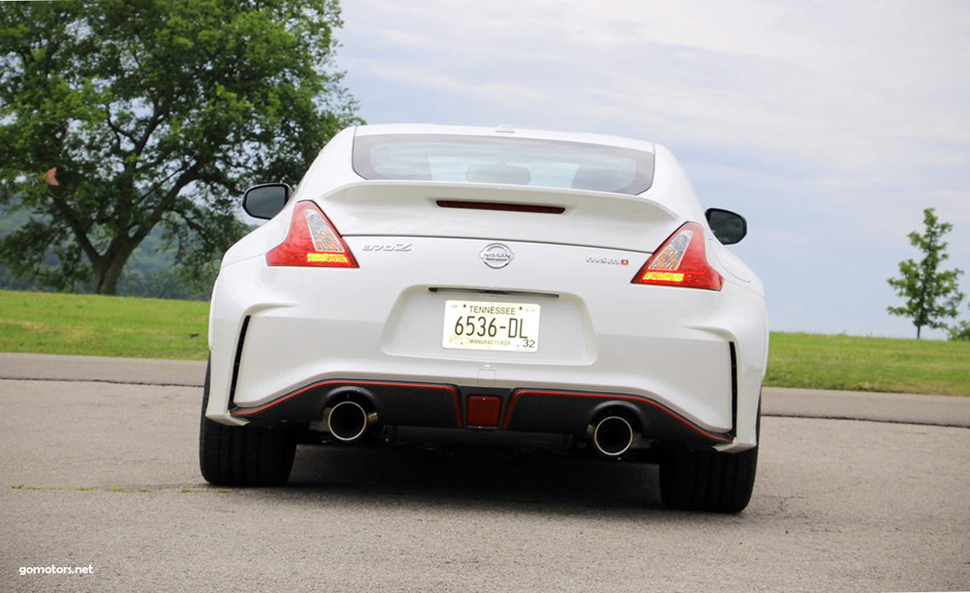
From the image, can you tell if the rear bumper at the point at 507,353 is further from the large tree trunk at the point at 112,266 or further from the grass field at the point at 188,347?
the large tree trunk at the point at 112,266

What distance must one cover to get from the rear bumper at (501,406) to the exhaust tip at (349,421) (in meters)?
0.04

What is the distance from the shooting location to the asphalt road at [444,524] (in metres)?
3.96

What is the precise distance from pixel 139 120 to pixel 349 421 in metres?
42.4

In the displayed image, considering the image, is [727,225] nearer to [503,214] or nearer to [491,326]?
[503,214]

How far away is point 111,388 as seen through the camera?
10.2 metres

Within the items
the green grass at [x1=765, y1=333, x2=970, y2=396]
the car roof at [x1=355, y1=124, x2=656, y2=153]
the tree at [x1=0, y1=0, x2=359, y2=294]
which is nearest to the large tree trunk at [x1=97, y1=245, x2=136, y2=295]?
the tree at [x1=0, y1=0, x2=359, y2=294]

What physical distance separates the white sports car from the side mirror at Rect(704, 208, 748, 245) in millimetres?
1125

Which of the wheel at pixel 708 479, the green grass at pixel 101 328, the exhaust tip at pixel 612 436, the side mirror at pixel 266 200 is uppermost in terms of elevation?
the side mirror at pixel 266 200

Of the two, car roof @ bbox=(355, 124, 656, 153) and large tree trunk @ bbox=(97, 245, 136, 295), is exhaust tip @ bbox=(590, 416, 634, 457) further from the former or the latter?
large tree trunk @ bbox=(97, 245, 136, 295)

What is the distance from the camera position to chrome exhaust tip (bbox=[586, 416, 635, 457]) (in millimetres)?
4926

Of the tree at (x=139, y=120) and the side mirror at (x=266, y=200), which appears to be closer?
the side mirror at (x=266, y=200)

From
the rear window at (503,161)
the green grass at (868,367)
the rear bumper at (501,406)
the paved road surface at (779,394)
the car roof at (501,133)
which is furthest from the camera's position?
the green grass at (868,367)

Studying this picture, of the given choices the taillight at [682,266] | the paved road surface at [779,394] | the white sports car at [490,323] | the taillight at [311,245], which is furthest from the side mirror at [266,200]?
the paved road surface at [779,394]

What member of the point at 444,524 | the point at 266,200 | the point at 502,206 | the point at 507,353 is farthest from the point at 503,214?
the point at 266,200
